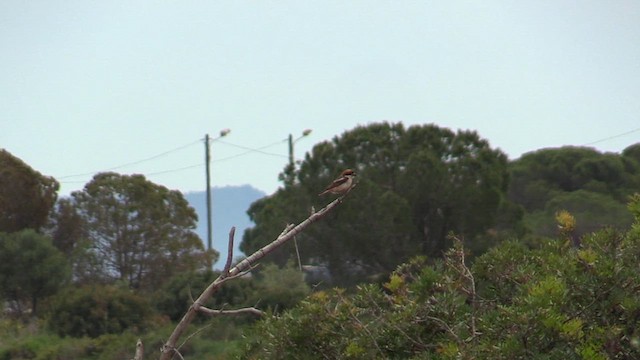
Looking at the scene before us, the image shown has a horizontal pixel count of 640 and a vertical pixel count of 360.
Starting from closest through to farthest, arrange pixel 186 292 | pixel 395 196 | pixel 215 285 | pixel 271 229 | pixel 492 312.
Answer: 1. pixel 215 285
2. pixel 492 312
3. pixel 186 292
4. pixel 395 196
5. pixel 271 229

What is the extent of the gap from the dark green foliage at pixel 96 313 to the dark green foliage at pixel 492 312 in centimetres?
2782

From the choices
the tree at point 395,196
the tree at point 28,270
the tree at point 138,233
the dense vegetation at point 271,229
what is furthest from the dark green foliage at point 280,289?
the tree at point 138,233

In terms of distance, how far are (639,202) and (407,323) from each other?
142 cm

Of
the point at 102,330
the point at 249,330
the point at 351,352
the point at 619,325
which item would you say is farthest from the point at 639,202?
the point at 102,330

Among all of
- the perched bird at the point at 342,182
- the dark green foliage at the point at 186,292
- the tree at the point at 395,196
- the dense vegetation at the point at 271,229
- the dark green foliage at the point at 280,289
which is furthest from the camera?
the tree at the point at 395,196

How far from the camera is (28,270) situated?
143 ft

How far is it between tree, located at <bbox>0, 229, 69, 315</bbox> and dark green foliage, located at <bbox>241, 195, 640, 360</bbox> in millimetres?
35806

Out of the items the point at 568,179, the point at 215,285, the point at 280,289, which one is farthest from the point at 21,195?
the point at 215,285

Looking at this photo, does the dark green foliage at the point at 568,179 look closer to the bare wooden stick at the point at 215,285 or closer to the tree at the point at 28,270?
the tree at the point at 28,270

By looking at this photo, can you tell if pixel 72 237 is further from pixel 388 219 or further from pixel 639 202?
pixel 639 202

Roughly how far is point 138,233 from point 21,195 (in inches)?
174

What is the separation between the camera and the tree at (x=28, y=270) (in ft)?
143

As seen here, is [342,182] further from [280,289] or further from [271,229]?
[271,229]

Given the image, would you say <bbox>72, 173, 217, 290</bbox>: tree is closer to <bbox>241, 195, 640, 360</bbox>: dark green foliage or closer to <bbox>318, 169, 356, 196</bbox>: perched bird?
<bbox>318, 169, 356, 196</bbox>: perched bird
